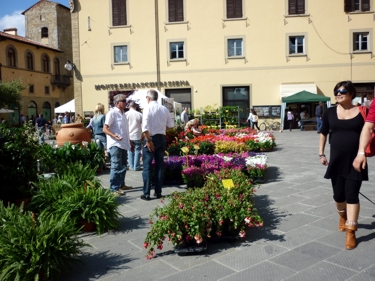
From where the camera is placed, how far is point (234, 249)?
3709 millimetres

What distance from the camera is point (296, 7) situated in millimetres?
24078

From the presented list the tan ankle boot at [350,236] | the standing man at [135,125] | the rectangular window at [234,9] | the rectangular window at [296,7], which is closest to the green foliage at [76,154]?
the standing man at [135,125]

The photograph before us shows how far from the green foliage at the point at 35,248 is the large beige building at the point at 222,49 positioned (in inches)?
874

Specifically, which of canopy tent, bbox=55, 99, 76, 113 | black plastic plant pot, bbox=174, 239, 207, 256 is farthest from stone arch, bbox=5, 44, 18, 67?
black plastic plant pot, bbox=174, 239, 207, 256

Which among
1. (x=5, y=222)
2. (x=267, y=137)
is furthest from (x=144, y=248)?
(x=267, y=137)

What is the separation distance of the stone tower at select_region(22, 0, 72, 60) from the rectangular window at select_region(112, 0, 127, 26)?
19522mm

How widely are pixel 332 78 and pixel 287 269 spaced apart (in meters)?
23.0

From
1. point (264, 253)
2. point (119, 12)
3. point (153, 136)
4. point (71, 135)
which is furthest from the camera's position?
point (119, 12)

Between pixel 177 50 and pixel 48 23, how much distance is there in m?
24.0

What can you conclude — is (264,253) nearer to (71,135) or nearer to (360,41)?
(71,135)

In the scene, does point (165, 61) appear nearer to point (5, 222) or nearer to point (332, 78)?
point (332, 78)

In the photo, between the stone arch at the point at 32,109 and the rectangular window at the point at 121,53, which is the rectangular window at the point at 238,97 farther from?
the stone arch at the point at 32,109

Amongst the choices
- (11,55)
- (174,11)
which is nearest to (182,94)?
(174,11)

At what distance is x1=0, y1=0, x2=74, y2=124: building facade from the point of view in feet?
122
